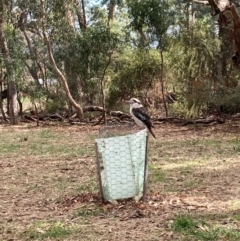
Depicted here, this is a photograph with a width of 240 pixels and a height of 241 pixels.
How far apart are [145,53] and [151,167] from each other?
10.9 metres

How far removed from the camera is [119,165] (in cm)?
512

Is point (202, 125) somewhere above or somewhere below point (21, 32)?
below

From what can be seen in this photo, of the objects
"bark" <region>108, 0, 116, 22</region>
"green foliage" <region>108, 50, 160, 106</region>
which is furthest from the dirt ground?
"bark" <region>108, 0, 116, 22</region>

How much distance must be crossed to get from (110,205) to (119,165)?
382 millimetres

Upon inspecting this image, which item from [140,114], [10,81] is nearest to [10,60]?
[10,81]

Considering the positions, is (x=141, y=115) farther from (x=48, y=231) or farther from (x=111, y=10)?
(x=111, y=10)

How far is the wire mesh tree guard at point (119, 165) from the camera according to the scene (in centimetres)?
511

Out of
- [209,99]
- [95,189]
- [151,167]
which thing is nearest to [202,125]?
[209,99]

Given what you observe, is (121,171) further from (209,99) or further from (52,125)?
(52,125)

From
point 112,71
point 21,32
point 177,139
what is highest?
point 21,32

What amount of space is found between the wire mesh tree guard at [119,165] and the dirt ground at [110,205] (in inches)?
4.8

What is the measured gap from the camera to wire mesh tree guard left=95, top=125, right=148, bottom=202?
511 cm

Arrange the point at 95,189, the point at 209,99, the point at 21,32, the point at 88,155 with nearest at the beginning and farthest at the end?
the point at 95,189 < the point at 88,155 < the point at 209,99 < the point at 21,32

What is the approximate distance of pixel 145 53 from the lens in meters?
18.0
